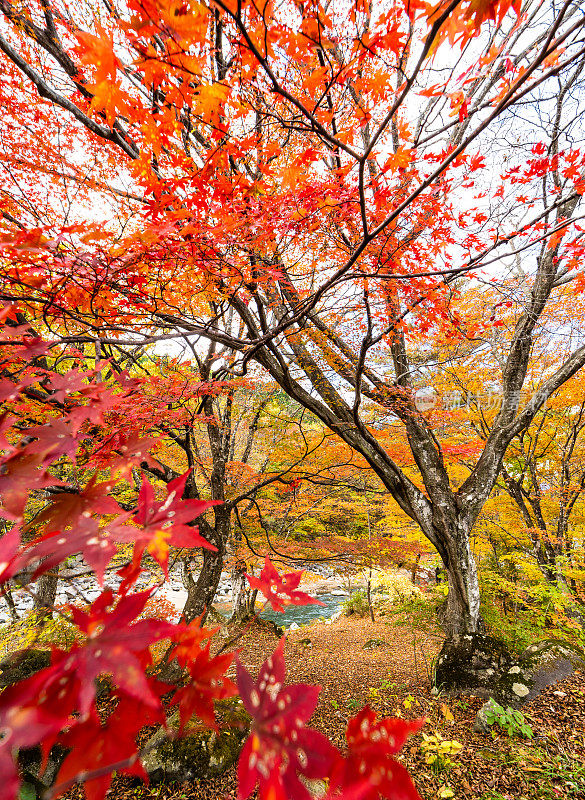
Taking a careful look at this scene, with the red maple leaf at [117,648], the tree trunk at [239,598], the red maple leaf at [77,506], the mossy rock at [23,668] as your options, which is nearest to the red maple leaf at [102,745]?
the red maple leaf at [117,648]

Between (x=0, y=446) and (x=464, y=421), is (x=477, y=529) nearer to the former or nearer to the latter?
(x=464, y=421)

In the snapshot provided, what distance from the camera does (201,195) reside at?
2.90 meters

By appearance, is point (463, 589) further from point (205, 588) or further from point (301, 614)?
point (301, 614)

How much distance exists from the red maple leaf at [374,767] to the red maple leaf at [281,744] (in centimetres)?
4

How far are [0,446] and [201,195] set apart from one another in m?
2.75

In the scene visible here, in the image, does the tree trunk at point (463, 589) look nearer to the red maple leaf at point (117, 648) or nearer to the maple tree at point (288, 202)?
the maple tree at point (288, 202)

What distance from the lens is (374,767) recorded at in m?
0.72

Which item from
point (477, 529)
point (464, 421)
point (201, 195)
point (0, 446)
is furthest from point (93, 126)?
point (477, 529)

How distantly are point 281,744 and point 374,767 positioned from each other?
216 mm

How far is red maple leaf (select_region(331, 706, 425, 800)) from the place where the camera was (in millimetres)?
695

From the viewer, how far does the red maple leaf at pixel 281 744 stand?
639 mm

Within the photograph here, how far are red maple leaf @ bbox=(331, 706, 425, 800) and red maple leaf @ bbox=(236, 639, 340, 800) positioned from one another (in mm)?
44

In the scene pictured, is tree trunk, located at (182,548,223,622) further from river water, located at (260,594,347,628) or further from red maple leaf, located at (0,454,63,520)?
river water, located at (260,594,347,628)

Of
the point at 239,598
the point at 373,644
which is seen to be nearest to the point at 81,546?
the point at 373,644
